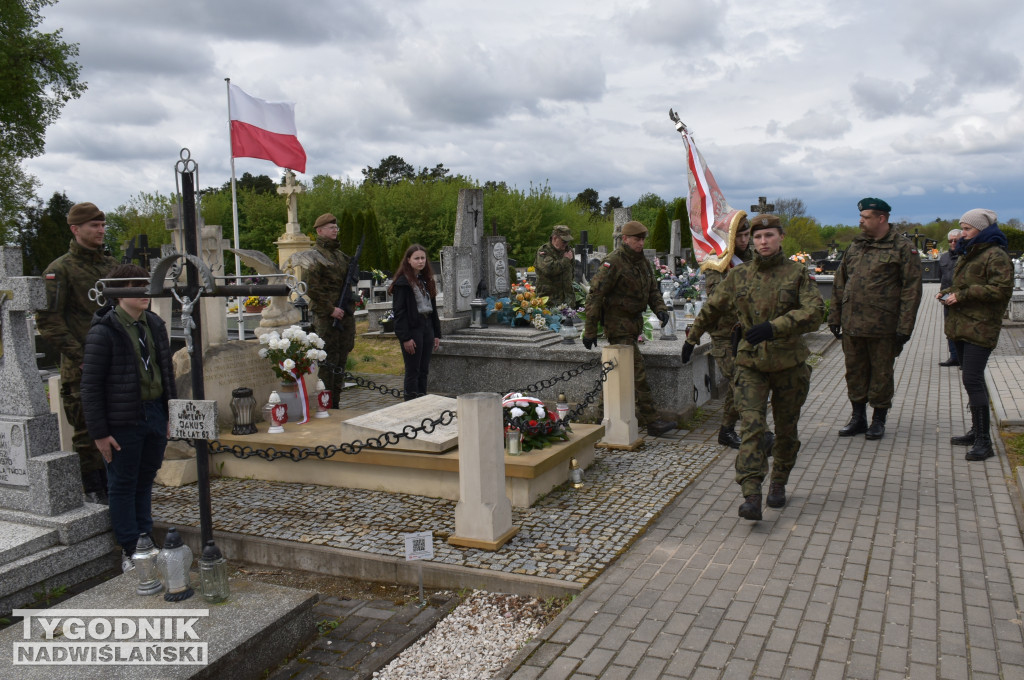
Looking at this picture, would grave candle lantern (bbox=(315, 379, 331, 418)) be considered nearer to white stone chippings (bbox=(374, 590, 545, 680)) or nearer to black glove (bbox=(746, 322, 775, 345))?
white stone chippings (bbox=(374, 590, 545, 680))

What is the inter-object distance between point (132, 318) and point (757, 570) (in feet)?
13.2

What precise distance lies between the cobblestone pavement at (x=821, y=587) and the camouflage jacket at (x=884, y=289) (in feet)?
4.13

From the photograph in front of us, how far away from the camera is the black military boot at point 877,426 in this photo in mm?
7512

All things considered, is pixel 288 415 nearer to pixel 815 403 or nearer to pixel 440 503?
pixel 440 503

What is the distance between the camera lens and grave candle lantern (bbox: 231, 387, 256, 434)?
692 cm

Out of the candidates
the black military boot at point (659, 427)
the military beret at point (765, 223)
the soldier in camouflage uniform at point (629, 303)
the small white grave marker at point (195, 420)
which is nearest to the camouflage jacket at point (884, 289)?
the soldier in camouflage uniform at point (629, 303)

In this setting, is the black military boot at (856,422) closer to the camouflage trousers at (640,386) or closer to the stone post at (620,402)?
the camouflage trousers at (640,386)

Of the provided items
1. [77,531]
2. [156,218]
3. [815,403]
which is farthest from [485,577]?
[156,218]

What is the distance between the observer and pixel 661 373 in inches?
329

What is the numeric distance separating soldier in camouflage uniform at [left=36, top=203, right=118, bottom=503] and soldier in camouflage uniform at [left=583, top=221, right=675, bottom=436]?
421cm

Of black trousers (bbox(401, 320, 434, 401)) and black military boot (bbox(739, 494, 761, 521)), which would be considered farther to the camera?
black trousers (bbox(401, 320, 434, 401))

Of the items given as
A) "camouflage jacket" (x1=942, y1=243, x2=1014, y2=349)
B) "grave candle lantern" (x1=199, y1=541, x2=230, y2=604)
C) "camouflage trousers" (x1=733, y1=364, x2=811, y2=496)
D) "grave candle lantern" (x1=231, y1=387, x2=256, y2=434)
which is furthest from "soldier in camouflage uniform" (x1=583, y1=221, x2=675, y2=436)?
"grave candle lantern" (x1=199, y1=541, x2=230, y2=604)

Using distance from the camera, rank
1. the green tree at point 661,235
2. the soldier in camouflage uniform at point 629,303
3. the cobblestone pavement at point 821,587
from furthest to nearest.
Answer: the green tree at point 661,235, the soldier in camouflage uniform at point 629,303, the cobblestone pavement at point 821,587

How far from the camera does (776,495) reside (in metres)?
5.55
